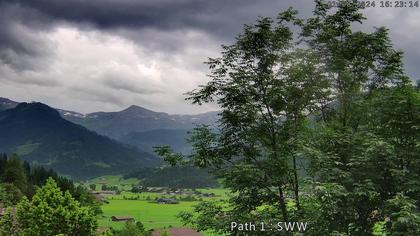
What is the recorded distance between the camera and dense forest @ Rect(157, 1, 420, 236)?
21.5 m

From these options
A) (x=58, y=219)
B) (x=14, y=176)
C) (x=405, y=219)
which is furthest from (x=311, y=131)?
(x=14, y=176)

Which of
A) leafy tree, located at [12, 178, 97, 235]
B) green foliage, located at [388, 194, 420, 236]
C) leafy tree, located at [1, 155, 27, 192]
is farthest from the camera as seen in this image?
leafy tree, located at [1, 155, 27, 192]

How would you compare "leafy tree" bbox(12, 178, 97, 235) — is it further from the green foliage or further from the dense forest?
the green foliage

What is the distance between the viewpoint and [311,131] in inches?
956

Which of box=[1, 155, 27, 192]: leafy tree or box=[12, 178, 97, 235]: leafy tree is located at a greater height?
box=[1, 155, 27, 192]: leafy tree

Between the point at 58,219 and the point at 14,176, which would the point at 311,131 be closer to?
the point at 58,219

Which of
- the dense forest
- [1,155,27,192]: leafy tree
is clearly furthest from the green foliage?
[1,155,27,192]: leafy tree

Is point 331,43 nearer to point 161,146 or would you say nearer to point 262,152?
point 262,152

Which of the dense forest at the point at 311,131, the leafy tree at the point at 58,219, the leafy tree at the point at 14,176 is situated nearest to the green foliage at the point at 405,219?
the dense forest at the point at 311,131

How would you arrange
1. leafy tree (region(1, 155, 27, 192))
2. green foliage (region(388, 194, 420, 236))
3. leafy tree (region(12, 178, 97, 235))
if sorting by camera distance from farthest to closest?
leafy tree (region(1, 155, 27, 192)) → leafy tree (region(12, 178, 97, 235)) → green foliage (region(388, 194, 420, 236))

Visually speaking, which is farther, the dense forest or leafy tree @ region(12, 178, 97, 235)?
leafy tree @ region(12, 178, 97, 235)

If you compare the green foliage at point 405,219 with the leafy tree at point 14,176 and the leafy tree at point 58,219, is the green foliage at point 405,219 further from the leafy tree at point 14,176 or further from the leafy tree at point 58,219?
the leafy tree at point 14,176

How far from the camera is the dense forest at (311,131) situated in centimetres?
2155

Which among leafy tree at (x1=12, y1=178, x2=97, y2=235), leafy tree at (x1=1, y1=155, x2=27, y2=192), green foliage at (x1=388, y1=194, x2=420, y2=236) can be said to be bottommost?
leafy tree at (x1=12, y1=178, x2=97, y2=235)
